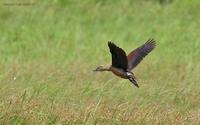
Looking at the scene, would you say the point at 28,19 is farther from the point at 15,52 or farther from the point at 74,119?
the point at 74,119

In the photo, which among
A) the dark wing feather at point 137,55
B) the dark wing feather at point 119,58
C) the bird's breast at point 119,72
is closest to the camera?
the dark wing feather at point 119,58

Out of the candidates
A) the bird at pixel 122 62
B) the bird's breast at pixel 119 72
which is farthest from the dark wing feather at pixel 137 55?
the bird's breast at pixel 119 72

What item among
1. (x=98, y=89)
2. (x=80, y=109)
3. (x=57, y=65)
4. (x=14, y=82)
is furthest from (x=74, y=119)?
(x=57, y=65)

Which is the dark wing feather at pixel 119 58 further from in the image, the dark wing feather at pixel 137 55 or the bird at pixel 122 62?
the dark wing feather at pixel 137 55

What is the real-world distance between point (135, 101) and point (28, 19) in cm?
534

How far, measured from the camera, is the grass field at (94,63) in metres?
5.74

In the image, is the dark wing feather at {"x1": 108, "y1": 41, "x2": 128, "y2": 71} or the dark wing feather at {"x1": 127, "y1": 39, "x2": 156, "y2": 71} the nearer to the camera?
the dark wing feather at {"x1": 108, "y1": 41, "x2": 128, "y2": 71}

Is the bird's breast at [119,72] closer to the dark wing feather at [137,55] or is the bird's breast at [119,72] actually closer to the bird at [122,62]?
the bird at [122,62]

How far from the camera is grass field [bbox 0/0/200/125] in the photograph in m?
5.74

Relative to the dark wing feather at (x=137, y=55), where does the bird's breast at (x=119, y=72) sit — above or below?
below

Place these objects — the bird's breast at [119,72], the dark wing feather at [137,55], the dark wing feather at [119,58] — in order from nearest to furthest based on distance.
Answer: the dark wing feather at [119,58]
the bird's breast at [119,72]
the dark wing feather at [137,55]

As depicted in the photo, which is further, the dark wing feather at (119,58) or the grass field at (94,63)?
the grass field at (94,63)

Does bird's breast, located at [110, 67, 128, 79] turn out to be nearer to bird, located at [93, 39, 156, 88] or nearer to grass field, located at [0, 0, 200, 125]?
bird, located at [93, 39, 156, 88]

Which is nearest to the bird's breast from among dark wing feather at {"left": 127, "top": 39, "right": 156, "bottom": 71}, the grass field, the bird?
the bird
